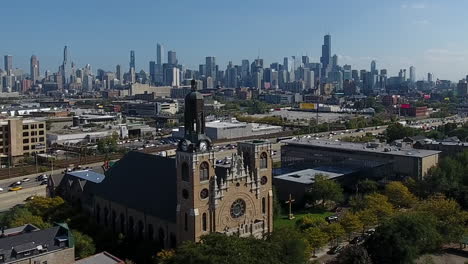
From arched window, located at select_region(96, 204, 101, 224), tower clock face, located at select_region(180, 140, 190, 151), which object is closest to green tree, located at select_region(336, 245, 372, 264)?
tower clock face, located at select_region(180, 140, 190, 151)

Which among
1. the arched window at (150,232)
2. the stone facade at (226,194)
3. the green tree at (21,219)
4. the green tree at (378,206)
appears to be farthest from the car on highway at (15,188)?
the green tree at (378,206)

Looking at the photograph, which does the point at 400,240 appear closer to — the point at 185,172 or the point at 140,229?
the point at 185,172

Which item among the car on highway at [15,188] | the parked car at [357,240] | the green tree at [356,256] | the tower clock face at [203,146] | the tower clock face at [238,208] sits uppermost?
the tower clock face at [203,146]

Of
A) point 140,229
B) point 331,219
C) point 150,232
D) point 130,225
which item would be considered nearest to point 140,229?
point 140,229

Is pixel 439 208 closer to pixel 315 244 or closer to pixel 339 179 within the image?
pixel 315 244

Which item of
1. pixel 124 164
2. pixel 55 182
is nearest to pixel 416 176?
pixel 124 164

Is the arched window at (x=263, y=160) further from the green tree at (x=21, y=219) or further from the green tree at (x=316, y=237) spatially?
the green tree at (x=21, y=219)

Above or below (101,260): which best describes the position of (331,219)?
below
